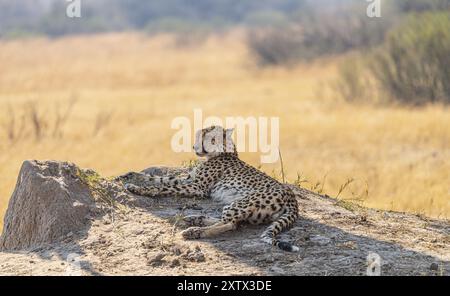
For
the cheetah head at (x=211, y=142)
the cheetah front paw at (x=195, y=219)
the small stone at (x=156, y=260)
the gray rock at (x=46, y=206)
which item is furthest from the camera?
the cheetah head at (x=211, y=142)

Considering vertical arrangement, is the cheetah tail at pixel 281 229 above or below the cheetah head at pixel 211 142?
below

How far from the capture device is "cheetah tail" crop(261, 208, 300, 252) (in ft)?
15.2

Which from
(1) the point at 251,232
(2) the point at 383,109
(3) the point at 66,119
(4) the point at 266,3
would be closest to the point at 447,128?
(2) the point at 383,109

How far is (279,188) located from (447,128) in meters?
8.94

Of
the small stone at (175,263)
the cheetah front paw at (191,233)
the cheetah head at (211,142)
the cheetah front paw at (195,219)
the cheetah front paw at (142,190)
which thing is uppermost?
the cheetah head at (211,142)

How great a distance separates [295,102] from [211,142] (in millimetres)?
14530

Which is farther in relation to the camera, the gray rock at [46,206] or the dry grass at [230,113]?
the dry grass at [230,113]

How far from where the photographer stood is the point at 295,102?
20.6 meters

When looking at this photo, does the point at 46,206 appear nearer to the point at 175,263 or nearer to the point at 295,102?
the point at 175,263

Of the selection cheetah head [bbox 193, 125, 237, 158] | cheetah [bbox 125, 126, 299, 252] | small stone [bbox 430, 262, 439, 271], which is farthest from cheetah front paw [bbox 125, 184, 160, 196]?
small stone [bbox 430, 262, 439, 271]

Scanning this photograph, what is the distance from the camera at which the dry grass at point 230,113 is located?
10758 mm

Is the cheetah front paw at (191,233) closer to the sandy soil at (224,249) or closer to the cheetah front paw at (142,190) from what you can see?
the sandy soil at (224,249)

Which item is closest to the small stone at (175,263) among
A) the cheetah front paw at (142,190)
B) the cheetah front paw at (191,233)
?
the cheetah front paw at (191,233)

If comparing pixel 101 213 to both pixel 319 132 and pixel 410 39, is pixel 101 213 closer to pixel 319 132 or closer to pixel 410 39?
pixel 319 132
